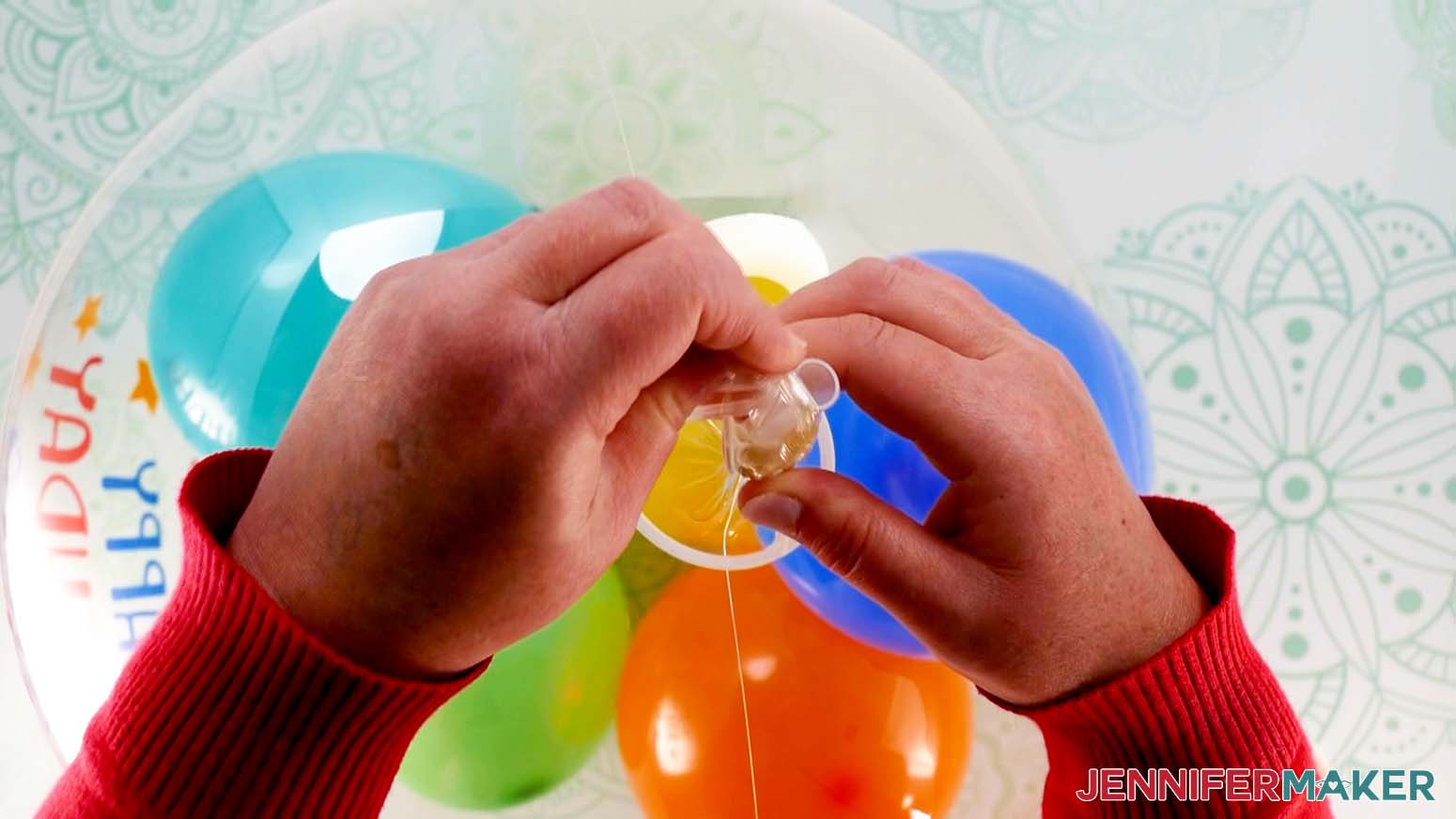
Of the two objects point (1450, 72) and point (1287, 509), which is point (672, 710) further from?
point (1450, 72)

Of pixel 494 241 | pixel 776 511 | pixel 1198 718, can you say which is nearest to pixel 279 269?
pixel 494 241

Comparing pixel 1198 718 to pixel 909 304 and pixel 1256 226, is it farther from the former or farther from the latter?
pixel 1256 226

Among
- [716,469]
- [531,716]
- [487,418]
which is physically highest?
[487,418]

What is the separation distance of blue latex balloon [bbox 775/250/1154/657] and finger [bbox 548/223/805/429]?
0.18 metres

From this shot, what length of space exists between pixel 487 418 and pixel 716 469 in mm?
226

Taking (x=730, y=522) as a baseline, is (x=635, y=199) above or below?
above

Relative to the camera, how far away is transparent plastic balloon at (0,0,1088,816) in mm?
666

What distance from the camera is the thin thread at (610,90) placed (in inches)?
26.9

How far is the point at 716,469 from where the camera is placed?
0.66m

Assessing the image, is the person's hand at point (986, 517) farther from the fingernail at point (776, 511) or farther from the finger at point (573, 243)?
the finger at point (573, 243)

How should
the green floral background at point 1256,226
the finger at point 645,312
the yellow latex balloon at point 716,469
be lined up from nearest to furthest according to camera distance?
the finger at point 645,312, the yellow latex balloon at point 716,469, the green floral background at point 1256,226

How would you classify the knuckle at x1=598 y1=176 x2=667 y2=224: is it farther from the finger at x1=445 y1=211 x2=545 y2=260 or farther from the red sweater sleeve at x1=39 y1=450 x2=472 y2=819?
the red sweater sleeve at x1=39 y1=450 x2=472 y2=819

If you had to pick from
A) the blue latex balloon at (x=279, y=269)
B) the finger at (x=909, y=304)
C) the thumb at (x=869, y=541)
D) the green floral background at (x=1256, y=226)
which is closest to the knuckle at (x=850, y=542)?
the thumb at (x=869, y=541)

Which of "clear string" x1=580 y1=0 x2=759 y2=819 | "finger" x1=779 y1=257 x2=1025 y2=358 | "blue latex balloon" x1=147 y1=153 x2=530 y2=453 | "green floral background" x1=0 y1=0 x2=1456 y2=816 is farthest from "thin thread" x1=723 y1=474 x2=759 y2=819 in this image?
"green floral background" x1=0 y1=0 x2=1456 y2=816
